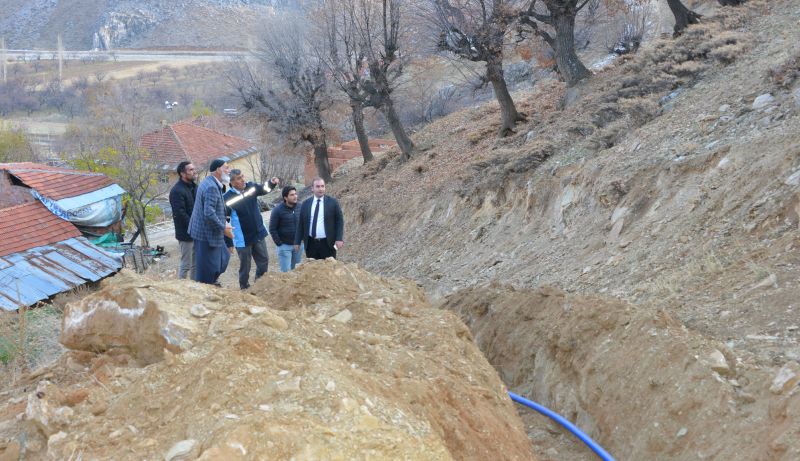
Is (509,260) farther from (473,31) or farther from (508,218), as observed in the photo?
(473,31)

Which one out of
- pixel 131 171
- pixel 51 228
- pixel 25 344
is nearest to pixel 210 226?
pixel 25 344

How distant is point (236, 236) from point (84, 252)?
1268 centimetres

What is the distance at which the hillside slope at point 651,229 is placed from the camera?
15.0 feet

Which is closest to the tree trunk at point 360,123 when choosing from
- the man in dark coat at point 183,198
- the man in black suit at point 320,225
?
the man in black suit at point 320,225

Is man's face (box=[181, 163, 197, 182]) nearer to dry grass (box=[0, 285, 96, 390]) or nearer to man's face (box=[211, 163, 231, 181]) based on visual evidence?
man's face (box=[211, 163, 231, 181])

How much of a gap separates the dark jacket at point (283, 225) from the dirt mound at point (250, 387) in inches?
156

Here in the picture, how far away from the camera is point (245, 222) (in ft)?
27.7

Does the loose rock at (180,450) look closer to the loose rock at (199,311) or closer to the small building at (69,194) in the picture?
the loose rock at (199,311)

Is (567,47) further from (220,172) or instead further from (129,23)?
(129,23)

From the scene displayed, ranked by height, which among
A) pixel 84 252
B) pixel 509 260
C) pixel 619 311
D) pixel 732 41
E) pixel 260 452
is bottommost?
pixel 84 252

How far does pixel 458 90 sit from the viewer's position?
41.0m

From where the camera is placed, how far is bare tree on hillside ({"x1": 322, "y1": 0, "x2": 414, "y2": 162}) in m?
21.3

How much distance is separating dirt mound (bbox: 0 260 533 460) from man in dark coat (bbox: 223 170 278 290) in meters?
3.28

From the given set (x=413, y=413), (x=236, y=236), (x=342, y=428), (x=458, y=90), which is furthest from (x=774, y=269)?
(x=458, y=90)
